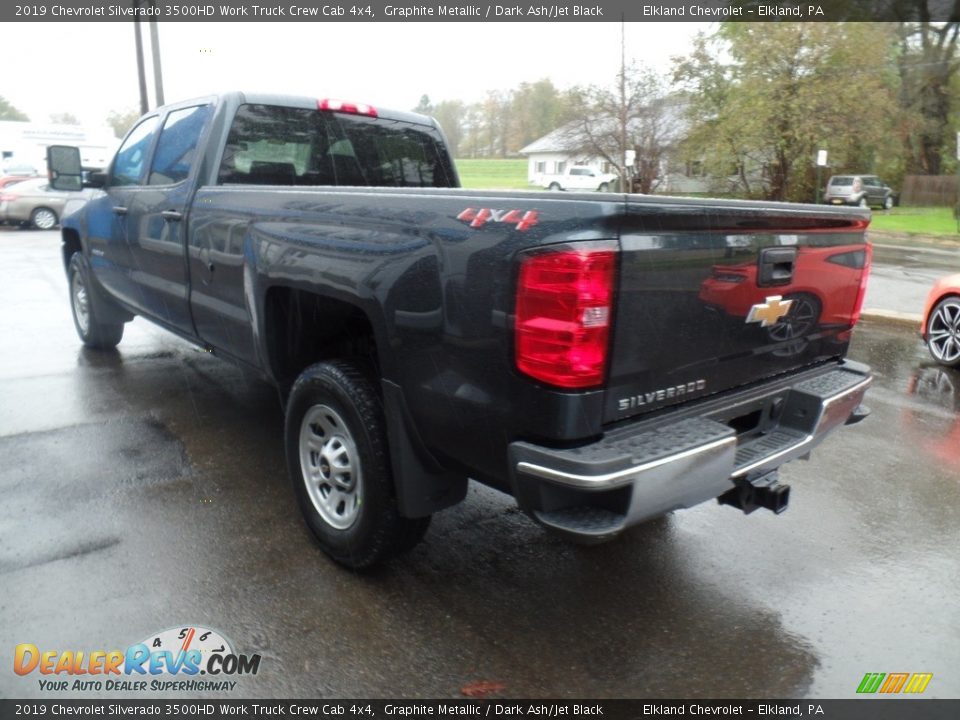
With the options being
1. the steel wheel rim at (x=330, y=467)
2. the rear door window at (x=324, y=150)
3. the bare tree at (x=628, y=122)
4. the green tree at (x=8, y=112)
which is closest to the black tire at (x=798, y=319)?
the steel wheel rim at (x=330, y=467)

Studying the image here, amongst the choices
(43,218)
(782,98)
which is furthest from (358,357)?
(782,98)

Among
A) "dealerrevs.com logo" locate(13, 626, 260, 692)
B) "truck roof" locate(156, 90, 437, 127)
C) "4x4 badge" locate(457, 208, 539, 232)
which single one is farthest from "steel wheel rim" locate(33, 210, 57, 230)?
"4x4 badge" locate(457, 208, 539, 232)

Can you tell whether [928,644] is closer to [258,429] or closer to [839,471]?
[839,471]

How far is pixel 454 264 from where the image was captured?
2.55 m

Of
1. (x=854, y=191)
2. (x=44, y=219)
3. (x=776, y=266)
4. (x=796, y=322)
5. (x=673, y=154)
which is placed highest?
(x=673, y=154)

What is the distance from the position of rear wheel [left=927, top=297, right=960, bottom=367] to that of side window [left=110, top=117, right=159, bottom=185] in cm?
684

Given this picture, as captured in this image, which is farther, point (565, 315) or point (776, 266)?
point (776, 266)

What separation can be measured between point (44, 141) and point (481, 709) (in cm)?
3883

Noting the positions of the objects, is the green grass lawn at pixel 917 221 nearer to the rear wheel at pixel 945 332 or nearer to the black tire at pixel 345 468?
the rear wheel at pixel 945 332

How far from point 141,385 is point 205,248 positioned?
2.31m

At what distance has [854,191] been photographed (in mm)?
33125

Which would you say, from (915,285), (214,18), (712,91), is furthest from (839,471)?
(712,91)

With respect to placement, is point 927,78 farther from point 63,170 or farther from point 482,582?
point 482,582

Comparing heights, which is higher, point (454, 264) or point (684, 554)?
point (454, 264)
